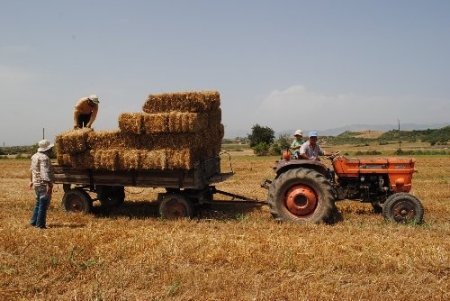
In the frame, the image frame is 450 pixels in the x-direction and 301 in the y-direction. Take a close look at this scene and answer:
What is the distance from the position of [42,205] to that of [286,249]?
4.78 m

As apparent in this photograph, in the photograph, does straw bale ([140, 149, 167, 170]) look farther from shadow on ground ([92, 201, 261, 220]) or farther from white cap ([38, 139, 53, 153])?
white cap ([38, 139, 53, 153])

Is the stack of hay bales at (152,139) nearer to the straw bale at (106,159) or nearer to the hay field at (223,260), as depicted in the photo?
the straw bale at (106,159)

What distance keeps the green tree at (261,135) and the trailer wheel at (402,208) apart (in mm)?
41490

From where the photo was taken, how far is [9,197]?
42.0 ft

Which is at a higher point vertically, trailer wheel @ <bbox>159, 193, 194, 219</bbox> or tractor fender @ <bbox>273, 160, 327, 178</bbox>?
tractor fender @ <bbox>273, 160, 327, 178</bbox>

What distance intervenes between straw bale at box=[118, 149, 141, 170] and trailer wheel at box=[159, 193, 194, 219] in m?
0.93

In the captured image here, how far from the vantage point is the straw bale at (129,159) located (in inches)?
358

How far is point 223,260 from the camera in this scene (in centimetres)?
618

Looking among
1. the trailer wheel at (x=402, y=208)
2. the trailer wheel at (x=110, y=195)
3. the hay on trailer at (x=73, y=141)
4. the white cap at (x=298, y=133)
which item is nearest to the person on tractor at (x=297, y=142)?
the white cap at (x=298, y=133)

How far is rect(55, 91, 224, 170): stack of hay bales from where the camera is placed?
8891mm

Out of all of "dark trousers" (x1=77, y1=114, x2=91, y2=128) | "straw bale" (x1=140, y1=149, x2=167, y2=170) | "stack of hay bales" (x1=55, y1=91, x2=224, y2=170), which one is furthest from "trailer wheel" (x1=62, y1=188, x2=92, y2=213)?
"straw bale" (x1=140, y1=149, x2=167, y2=170)

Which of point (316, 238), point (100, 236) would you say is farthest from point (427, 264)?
point (100, 236)

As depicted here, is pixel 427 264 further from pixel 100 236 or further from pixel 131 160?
pixel 131 160

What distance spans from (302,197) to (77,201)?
506 centimetres
